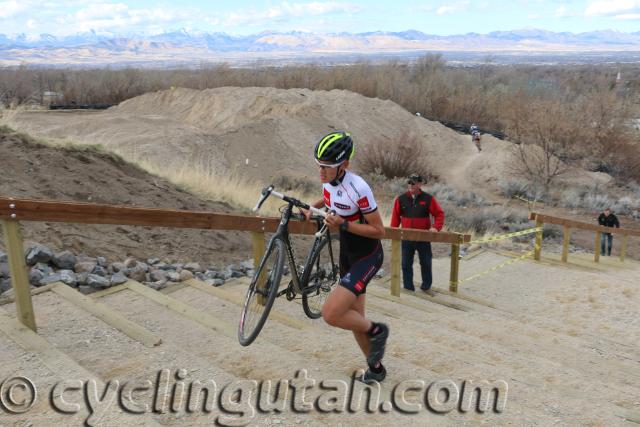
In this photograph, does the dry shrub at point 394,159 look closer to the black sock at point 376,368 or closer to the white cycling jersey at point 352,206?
the white cycling jersey at point 352,206

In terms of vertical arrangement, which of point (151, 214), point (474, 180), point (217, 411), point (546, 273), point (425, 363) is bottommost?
point (474, 180)

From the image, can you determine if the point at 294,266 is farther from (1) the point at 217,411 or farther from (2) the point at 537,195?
(2) the point at 537,195

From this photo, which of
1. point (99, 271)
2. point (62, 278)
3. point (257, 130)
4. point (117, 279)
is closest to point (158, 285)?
point (117, 279)

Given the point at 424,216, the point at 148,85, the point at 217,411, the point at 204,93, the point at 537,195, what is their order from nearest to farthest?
1. the point at 217,411
2. the point at 424,216
3. the point at 537,195
4. the point at 204,93
5. the point at 148,85

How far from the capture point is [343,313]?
13.8 ft

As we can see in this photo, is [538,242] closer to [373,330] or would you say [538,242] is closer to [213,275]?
[213,275]

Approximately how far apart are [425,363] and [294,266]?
1.39 meters

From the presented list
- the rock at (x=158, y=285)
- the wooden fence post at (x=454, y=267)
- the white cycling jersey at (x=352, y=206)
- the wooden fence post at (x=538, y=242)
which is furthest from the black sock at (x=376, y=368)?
the wooden fence post at (x=538, y=242)

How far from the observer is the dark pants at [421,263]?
8766 millimetres

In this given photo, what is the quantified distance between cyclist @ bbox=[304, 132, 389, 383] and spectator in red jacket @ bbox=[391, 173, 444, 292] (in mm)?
4348

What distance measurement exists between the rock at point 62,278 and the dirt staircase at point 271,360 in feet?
1.20

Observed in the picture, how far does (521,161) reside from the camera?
1233 inches

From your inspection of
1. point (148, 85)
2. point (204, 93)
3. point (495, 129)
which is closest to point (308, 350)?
point (204, 93)

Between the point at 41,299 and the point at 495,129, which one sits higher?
the point at 41,299
